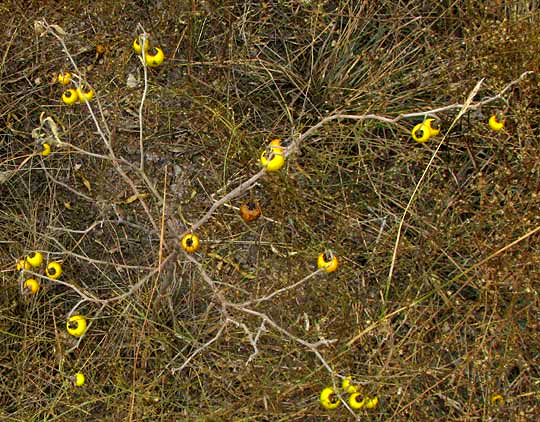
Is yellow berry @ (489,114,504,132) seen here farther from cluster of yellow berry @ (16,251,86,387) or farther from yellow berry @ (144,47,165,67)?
cluster of yellow berry @ (16,251,86,387)

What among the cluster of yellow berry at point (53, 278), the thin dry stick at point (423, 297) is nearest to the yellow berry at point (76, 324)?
the cluster of yellow berry at point (53, 278)

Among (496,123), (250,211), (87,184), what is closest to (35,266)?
(87,184)

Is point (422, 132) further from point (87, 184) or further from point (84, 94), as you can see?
point (87, 184)

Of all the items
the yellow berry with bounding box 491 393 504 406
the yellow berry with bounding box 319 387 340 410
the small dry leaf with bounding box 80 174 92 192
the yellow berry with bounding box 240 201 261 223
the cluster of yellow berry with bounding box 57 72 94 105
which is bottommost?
the yellow berry with bounding box 491 393 504 406

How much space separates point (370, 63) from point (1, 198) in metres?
→ 1.63

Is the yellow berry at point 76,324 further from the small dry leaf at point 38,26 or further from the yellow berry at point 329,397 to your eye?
the small dry leaf at point 38,26

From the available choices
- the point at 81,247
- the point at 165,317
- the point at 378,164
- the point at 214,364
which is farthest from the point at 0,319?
the point at 378,164

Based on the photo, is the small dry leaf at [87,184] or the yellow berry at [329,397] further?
the small dry leaf at [87,184]

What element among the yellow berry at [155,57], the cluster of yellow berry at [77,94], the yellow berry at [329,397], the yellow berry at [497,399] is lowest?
the yellow berry at [497,399]

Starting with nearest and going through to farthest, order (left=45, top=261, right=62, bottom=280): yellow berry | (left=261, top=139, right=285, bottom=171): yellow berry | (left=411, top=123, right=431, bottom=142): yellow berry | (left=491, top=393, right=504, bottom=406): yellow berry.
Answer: (left=261, top=139, right=285, bottom=171): yellow berry, (left=411, top=123, right=431, bottom=142): yellow berry, (left=45, top=261, right=62, bottom=280): yellow berry, (left=491, top=393, right=504, bottom=406): yellow berry

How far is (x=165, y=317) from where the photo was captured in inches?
87.3

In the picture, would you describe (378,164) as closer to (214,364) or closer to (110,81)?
(214,364)

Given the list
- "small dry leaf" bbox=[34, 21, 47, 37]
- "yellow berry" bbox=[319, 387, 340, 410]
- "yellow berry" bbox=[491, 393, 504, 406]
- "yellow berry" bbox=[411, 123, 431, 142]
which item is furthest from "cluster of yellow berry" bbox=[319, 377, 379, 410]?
"small dry leaf" bbox=[34, 21, 47, 37]

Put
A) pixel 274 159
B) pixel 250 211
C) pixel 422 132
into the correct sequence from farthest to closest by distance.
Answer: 1. pixel 250 211
2. pixel 422 132
3. pixel 274 159
